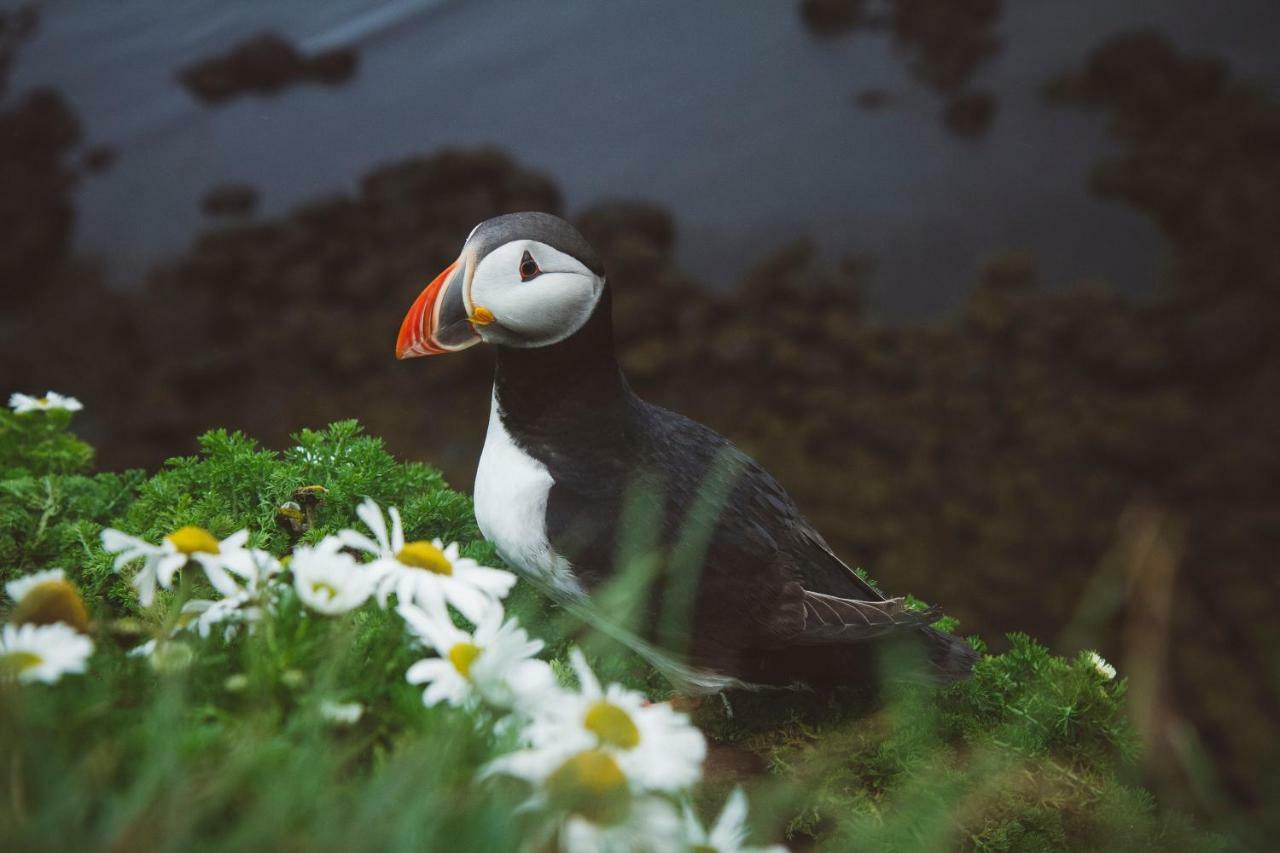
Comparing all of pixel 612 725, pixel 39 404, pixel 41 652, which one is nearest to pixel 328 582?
pixel 41 652

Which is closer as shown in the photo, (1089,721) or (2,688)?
(2,688)

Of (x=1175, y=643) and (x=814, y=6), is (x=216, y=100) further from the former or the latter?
(x=1175, y=643)

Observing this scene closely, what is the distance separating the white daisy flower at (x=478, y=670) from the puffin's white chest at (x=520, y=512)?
58 cm

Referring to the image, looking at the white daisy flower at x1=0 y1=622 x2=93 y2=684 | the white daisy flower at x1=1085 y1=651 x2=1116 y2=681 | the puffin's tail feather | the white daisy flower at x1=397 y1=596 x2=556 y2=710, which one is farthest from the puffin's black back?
the white daisy flower at x1=0 y1=622 x2=93 y2=684

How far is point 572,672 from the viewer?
78.4 inches

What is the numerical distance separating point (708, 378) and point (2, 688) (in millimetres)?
3940

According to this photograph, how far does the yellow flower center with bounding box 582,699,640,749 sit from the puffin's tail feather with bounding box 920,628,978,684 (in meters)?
1.01

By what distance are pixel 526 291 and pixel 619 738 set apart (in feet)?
3.23

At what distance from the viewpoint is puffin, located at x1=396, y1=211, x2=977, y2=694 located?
1.99 metres

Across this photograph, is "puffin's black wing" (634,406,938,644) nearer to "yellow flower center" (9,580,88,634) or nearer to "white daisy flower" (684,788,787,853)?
"white daisy flower" (684,788,787,853)

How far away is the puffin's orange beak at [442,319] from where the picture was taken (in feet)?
6.56

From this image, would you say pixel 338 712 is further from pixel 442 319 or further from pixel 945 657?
pixel 945 657

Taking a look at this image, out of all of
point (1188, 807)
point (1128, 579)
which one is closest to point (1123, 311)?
point (1128, 579)

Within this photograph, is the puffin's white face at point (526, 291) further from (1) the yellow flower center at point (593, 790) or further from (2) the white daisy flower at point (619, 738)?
(1) the yellow flower center at point (593, 790)
